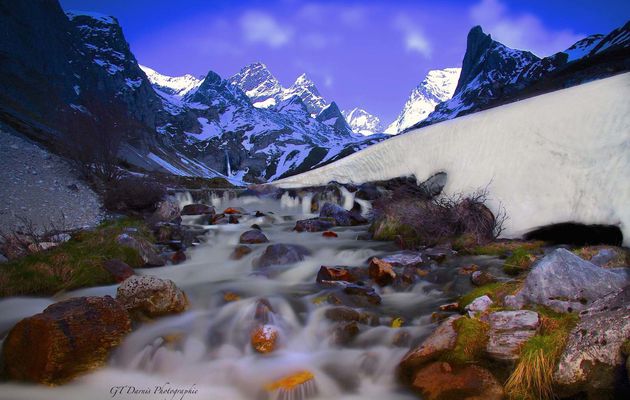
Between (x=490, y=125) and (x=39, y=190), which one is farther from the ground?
(x=490, y=125)

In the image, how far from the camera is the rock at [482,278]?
5.82m

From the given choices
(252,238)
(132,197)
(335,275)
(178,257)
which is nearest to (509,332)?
(335,275)

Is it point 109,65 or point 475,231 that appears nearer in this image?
point 475,231

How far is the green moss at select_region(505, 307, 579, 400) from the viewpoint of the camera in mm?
3279

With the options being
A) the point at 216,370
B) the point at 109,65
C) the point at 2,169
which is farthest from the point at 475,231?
the point at 109,65

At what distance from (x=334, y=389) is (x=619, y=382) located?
8.29ft

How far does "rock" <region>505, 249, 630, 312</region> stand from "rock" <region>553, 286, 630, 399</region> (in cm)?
73

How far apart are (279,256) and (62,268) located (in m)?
4.05

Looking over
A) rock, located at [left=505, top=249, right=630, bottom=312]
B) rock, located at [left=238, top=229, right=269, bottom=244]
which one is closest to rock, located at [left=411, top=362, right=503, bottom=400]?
rock, located at [left=505, top=249, right=630, bottom=312]

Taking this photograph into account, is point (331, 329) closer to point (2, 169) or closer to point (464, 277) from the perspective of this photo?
point (464, 277)

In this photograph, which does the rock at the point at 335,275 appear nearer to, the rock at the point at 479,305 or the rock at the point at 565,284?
the rock at the point at 479,305

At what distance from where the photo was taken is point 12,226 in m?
10.2

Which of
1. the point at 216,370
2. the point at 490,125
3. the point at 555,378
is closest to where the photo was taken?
the point at 555,378

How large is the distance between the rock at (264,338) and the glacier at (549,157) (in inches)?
216
